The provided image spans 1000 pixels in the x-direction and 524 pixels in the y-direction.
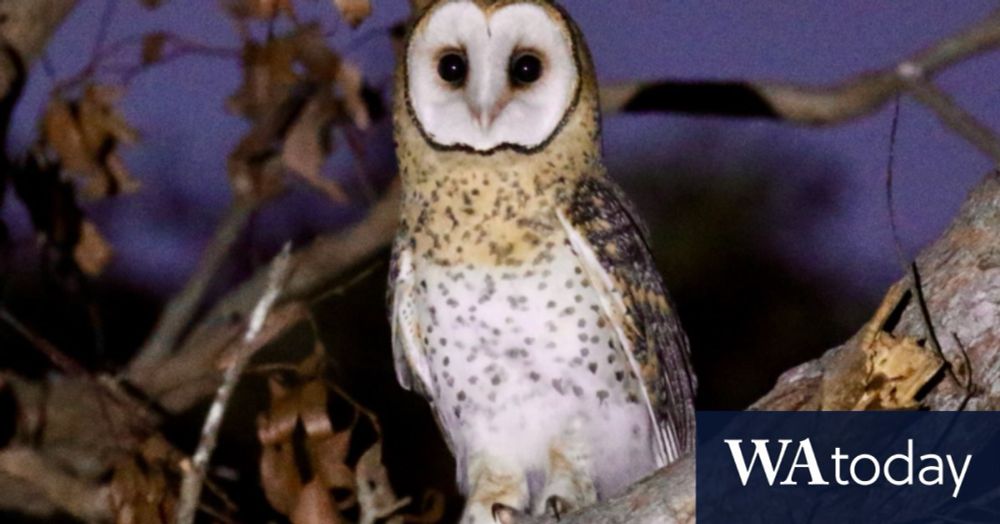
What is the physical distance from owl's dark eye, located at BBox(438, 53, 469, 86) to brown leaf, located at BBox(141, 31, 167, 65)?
2.19ft

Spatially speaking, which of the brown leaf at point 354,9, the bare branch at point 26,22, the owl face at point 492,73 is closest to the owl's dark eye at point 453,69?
the owl face at point 492,73

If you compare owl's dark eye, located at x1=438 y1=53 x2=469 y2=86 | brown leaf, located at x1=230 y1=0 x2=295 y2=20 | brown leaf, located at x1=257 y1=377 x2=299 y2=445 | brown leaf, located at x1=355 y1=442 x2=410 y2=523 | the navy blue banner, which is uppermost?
brown leaf, located at x1=230 y1=0 x2=295 y2=20

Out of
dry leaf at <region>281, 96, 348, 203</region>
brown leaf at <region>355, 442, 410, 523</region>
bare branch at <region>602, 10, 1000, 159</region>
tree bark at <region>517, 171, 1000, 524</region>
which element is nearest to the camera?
tree bark at <region>517, 171, 1000, 524</region>

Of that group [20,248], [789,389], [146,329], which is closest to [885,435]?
[789,389]

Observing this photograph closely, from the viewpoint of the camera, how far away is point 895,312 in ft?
5.17

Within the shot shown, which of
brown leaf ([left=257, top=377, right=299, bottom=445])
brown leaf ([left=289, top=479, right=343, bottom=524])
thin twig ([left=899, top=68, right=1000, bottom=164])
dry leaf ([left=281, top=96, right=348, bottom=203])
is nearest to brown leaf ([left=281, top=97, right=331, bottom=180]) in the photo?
dry leaf ([left=281, top=96, right=348, bottom=203])

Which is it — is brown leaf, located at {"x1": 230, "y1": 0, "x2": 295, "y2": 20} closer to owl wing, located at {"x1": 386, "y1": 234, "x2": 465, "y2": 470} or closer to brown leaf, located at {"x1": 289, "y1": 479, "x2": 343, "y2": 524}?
owl wing, located at {"x1": 386, "y1": 234, "x2": 465, "y2": 470}

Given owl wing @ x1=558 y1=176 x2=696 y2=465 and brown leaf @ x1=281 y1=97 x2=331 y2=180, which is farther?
brown leaf @ x1=281 y1=97 x2=331 y2=180

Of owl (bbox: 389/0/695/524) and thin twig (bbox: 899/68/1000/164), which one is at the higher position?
thin twig (bbox: 899/68/1000/164)

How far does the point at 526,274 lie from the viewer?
206 cm

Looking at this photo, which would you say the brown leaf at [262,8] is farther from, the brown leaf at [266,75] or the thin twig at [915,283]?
the thin twig at [915,283]

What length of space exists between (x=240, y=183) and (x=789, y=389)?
1499 mm

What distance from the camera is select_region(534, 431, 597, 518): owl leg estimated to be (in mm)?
2156

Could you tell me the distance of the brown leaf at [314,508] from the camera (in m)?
2.03
